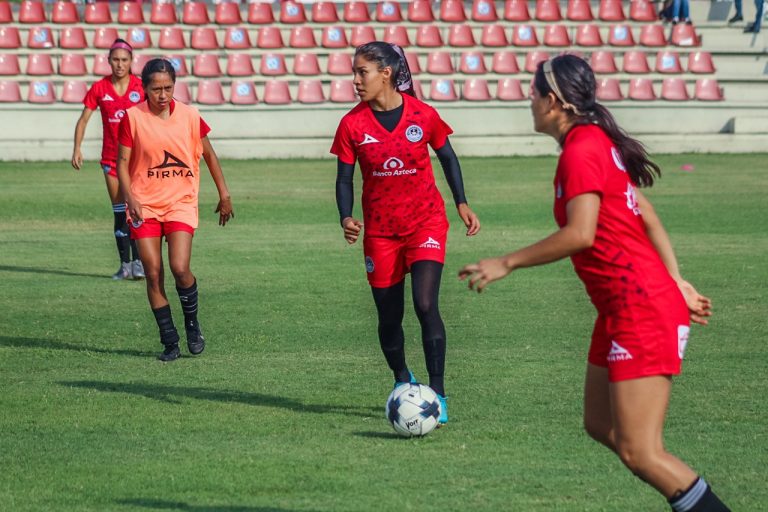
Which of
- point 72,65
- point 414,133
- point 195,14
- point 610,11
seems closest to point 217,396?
point 414,133

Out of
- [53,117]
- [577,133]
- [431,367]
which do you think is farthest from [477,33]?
[577,133]

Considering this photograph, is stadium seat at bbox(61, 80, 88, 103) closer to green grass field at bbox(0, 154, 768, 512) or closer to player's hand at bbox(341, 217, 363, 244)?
green grass field at bbox(0, 154, 768, 512)

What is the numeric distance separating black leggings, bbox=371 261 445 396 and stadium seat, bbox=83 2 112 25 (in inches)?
917

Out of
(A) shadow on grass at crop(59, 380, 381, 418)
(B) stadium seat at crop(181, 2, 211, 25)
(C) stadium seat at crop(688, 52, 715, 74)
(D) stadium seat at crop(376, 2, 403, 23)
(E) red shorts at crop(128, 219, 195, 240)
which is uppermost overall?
(B) stadium seat at crop(181, 2, 211, 25)

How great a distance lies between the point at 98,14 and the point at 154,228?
21.3 meters

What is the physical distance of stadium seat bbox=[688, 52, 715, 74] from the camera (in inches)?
1161

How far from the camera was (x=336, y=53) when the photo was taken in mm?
28828

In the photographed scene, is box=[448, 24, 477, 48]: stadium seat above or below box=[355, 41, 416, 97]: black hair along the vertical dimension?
below

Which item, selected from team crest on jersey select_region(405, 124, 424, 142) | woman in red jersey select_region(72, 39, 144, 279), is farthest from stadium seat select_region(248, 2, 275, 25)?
team crest on jersey select_region(405, 124, 424, 142)

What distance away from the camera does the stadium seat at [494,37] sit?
1169 inches

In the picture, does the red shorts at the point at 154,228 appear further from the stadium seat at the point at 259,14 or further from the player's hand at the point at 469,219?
the stadium seat at the point at 259,14

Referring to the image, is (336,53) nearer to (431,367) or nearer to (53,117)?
(53,117)

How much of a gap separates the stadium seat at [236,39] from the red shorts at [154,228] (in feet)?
65.9

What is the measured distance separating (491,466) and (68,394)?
3.18 m
